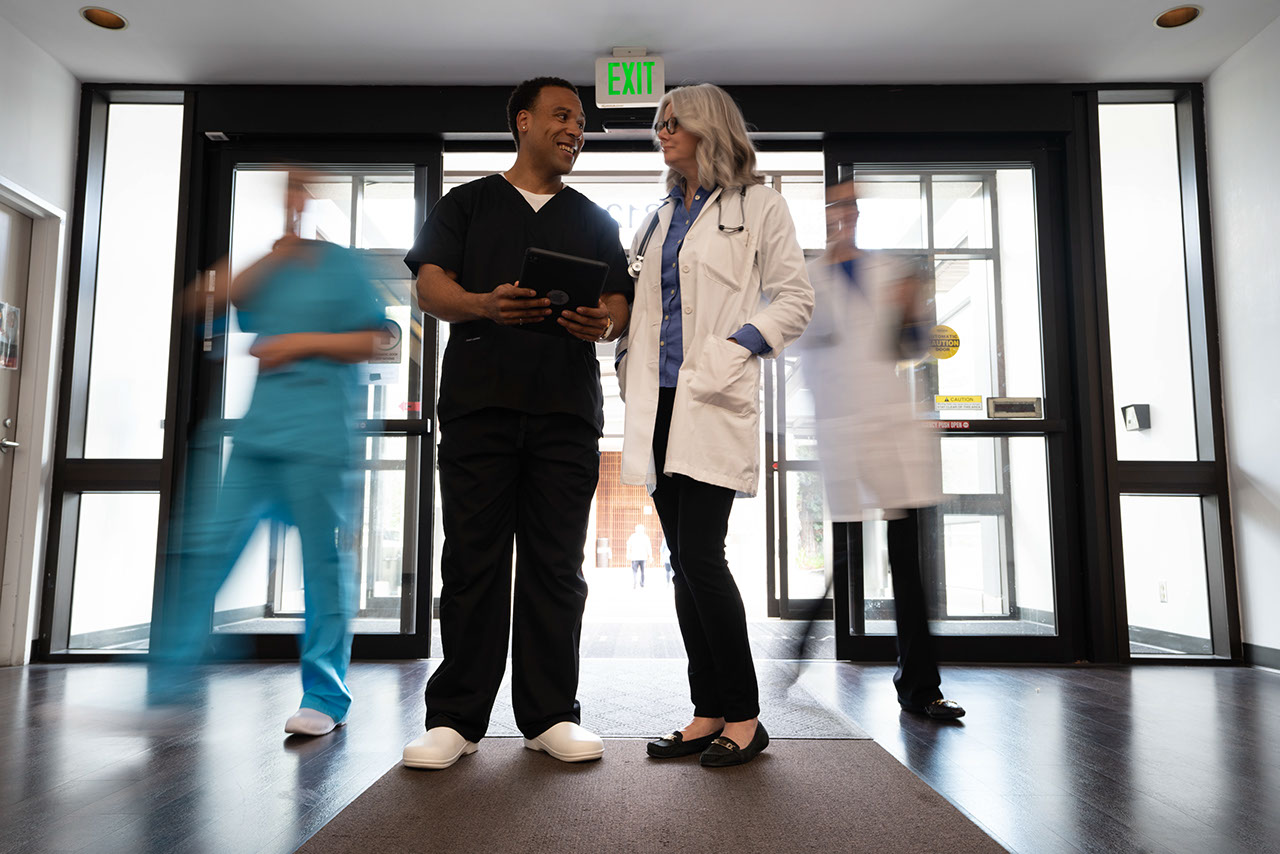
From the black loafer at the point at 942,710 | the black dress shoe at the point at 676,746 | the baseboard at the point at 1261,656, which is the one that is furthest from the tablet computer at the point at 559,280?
the baseboard at the point at 1261,656

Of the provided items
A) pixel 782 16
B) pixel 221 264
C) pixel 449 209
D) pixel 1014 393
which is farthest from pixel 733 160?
pixel 221 264

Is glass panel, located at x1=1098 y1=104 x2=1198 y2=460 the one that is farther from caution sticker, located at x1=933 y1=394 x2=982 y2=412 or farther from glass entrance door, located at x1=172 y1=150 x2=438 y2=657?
glass entrance door, located at x1=172 y1=150 x2=438 y2=657

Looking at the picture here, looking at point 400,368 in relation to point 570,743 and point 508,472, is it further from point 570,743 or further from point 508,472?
point 570,743

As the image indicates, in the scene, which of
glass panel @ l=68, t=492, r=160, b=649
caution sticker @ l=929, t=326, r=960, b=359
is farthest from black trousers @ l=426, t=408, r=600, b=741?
glass panel @ l=68, t=492, r=160, b=649

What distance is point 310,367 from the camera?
2059 mm

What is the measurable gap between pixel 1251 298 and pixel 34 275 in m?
5.25

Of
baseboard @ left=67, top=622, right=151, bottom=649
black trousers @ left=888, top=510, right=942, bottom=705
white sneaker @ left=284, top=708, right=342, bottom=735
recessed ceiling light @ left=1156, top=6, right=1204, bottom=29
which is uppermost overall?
recessed ceiling light @ left=1156, top=6, right=1204, bottom=29

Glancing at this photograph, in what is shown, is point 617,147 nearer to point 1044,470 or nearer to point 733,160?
point 733,160

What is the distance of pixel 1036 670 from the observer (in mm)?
3352

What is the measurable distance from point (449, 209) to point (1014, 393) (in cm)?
284

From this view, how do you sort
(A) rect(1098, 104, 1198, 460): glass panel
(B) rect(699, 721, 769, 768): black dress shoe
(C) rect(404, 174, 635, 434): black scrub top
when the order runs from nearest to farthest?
1. (B) rect(699, 721, 769, 768): black dress shoe
2. (C) rect(404, 174, 635, 434): black scrub top
3. (A) rect(1098, 104, 1198, 460): glass panel

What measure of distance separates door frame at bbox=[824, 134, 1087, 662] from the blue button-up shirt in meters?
1.74

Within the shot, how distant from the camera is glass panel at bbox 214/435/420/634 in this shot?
11.6ft

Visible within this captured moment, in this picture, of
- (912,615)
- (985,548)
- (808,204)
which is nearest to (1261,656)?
(985,548)
